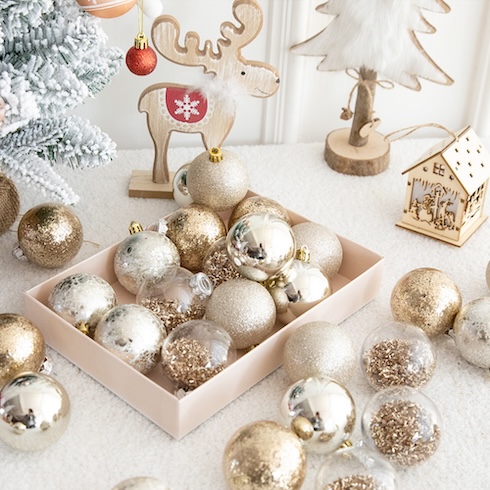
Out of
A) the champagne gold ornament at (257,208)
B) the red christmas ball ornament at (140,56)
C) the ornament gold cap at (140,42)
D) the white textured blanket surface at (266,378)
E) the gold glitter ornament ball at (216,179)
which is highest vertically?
the ornament gold cap at (140,42)

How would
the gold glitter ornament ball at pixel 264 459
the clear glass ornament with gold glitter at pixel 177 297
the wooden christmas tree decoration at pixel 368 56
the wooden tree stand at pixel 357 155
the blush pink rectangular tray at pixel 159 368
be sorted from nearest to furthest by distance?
the gold glitter ornament ball at pixel 264 459
the blush pink rectangular tray at pixel 159 368
the clear glass ornament with gold glitter at pixel 177 297
the wooden christmas tree decoration at pixel 368 56
the wooden tree stand at pixel 357 155

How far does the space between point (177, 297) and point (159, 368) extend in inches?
3.6

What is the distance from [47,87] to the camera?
1057mm

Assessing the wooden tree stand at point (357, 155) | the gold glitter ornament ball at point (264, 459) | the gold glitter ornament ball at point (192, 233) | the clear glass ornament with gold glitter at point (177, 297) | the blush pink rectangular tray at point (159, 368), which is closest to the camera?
the gold glitter ornament ball at point (264, 459)

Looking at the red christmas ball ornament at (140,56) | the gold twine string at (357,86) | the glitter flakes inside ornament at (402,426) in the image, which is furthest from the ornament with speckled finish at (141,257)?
the gold twine string at (357,86)

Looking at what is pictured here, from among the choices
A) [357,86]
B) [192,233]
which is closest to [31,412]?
[192,233]

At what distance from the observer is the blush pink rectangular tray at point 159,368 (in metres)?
1.00

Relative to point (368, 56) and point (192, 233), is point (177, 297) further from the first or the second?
point (368, 56)

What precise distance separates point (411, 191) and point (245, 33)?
35 centimetres

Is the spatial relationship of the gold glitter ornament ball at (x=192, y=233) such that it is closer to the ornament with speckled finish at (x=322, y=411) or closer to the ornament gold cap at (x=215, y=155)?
the ornament gold cap at (x=215, y=155)

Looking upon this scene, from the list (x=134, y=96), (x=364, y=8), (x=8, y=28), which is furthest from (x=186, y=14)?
(x=8, y=28)

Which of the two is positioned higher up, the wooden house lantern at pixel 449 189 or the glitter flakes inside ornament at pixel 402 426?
the wooden house lantern at pixel 449 189

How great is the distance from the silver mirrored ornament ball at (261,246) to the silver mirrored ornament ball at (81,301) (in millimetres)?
174

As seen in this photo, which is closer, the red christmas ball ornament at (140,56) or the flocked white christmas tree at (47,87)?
the flocked white christmas tree at (47,87)
